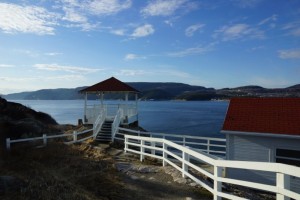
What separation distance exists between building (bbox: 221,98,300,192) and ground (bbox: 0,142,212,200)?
4.42 meters

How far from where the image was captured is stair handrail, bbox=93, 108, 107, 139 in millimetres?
23234

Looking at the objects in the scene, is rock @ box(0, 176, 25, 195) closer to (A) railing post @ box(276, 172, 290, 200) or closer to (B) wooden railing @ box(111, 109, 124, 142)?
(A) railing post @ box(276, 172, 290, 200)

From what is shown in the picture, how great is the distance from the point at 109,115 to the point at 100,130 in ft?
13.3

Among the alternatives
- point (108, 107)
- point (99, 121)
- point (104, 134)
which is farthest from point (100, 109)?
point (104, 134)

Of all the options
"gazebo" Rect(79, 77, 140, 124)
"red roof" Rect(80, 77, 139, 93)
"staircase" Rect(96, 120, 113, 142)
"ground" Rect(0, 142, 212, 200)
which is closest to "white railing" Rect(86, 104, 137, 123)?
"gazebo" Rect(79, 77, 140, 124)

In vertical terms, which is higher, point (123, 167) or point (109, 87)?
point (109, 87)

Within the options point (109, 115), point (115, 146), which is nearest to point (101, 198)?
point (115, 146)

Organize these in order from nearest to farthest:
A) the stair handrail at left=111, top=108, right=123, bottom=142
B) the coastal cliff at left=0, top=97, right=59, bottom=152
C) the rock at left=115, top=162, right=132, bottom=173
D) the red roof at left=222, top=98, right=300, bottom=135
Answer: the rock at left=115, top=162, right=132, bottom=173 → the red roof at left=222, top=98, right=300, bottom=135 → the coastal cliff at left=0, top=97, right=59, bottom=152 → the stair handrail at left=111, top=108, right=123, bottom=142

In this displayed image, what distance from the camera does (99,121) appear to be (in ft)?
80.5

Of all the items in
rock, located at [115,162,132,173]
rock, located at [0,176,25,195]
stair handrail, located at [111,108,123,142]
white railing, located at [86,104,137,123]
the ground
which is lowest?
rock, located at [115,162,132,173]

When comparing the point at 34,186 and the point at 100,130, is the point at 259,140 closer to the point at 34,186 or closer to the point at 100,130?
the point at 34,186

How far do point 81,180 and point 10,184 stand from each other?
2295mm

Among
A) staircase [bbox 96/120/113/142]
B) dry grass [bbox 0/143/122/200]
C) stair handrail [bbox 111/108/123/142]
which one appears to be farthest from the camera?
staircase [bbox 96/120/113/142]

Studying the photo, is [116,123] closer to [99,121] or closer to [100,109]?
[99,121]
